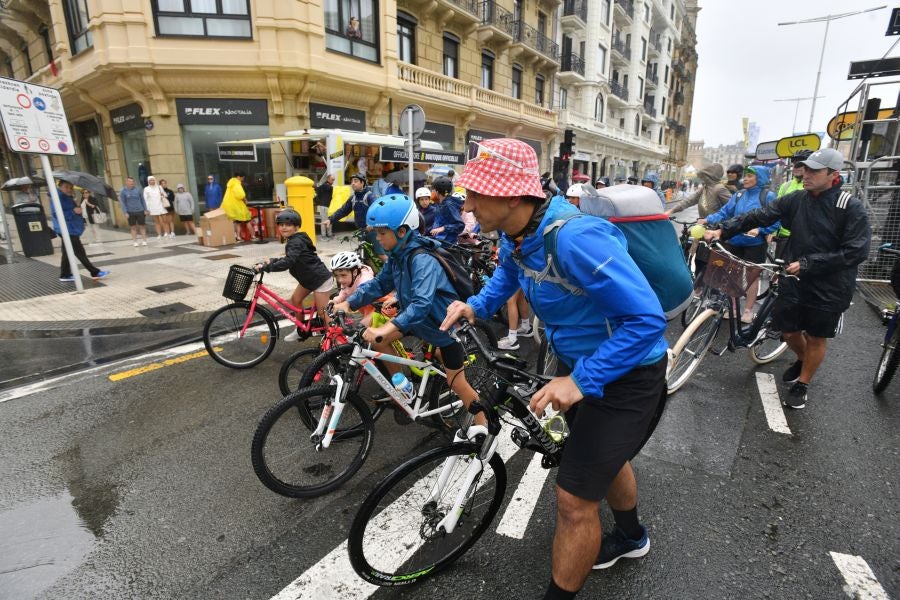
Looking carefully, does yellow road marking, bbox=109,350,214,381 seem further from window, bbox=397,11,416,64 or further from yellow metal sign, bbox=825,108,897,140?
window, bbox=397,11,416,64

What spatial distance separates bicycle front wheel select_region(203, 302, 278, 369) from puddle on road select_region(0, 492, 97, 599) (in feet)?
6.47

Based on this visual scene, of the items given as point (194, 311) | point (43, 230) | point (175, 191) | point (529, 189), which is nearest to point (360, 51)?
point (175, 191)

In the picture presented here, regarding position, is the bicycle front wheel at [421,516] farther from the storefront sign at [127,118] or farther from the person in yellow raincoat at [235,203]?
the storefront sign at [127,118]

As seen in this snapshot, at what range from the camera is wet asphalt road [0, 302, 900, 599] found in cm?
228

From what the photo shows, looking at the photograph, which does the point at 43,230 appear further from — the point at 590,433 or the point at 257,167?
the point at 590,433

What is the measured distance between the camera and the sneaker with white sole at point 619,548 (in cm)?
235

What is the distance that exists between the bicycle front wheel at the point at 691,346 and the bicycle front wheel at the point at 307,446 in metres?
2.79

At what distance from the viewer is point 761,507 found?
280 cm

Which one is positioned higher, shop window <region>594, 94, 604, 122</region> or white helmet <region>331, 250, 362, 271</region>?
shop window <region>594, 94, 604, 122</region>

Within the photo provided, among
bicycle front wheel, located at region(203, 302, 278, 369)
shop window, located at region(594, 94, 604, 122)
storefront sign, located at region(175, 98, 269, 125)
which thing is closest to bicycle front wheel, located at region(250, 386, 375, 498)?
bicycle front wheel, located at region(203, 302, 278, 369)

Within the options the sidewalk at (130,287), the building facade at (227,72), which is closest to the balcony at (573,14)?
the building facade at (227,72)

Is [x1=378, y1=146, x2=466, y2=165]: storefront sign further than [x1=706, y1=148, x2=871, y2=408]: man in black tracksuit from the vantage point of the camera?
Yes

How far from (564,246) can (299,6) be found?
51.2 feet

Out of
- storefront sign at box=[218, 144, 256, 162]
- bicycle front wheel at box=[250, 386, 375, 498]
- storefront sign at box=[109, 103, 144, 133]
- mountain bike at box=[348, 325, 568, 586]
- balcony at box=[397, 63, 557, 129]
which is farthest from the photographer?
balcony at box=[397, 63, 557, 129]
